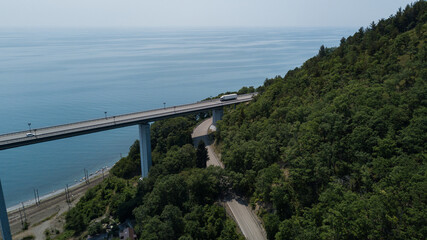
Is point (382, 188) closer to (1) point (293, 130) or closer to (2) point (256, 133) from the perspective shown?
(1) point (293, 130)

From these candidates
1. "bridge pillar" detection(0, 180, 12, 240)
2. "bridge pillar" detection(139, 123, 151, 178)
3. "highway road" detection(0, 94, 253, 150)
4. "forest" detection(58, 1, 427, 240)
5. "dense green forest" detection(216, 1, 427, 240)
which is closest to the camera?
"dense green forest" detection(216, 1, 427, 240)

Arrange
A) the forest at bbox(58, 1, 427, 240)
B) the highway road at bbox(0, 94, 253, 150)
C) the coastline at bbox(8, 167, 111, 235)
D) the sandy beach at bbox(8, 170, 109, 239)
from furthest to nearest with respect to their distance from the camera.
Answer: the coastline at bbox(8, 167, 111, 235), the sandy beach at bbox(8, 170, 109, 239), the highway road at bbox(0, 94, 253, 150), the forest at bbox(58, 1, 427, 240)

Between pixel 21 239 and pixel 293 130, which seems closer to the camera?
pixel 293 130

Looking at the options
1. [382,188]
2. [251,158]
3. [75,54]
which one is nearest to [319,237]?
[382,188]

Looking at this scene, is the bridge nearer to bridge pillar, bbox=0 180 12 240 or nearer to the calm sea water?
bridge pillar, bbox=0 180 12 240

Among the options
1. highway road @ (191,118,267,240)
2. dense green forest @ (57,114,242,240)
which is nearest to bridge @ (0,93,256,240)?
dense green forest @ (57,114,242,240)

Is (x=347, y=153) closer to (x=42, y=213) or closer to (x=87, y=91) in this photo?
(x=42, y=213)
